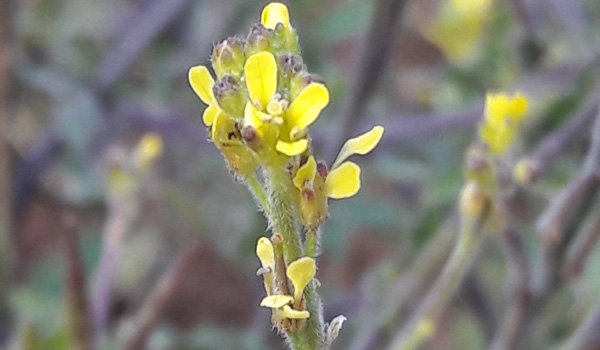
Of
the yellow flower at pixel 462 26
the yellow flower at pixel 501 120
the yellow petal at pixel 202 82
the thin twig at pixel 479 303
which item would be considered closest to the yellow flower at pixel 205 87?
the yellow petal at pixel 202 82

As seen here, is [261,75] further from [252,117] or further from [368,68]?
[368,68]

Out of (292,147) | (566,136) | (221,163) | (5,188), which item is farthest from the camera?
(221,163)

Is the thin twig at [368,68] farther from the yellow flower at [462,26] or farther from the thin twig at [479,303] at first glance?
A: the yellow flower at [462,26]

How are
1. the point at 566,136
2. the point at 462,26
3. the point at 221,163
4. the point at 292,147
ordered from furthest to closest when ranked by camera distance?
the point at 462,26 < the point at 221,163 < the point at 566,136 < the point at 292,147

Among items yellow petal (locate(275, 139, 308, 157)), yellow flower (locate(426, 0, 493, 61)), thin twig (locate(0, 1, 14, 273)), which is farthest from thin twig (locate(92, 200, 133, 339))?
yellow flower (locate(426, 0, 493, 61))

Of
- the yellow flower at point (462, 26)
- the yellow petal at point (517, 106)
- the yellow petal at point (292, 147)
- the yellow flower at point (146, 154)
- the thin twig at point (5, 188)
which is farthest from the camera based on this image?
the yellow flower at point (462, 26)

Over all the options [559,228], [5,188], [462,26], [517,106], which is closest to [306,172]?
[517,106]

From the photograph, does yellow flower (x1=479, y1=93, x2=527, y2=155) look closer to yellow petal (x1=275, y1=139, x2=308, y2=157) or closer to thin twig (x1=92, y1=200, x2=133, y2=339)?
yellow petal (x1=275, y1=139, x2=308, y2=157)
